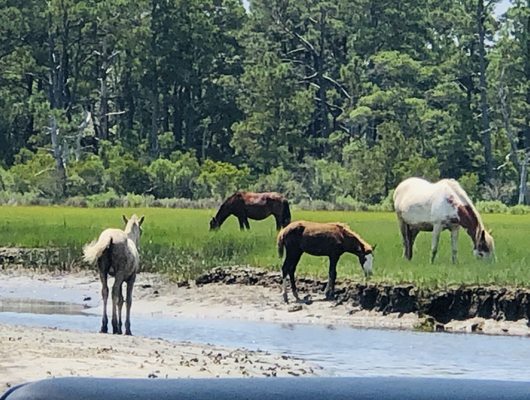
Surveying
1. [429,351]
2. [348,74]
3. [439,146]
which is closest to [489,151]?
[439,146]

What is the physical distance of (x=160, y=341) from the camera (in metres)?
13.9

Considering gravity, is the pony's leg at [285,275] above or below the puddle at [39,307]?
above

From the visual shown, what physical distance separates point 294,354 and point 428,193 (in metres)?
8.90

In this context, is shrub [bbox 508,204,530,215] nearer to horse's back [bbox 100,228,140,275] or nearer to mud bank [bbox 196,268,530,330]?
mud bank [bbox 196,268,530,330]

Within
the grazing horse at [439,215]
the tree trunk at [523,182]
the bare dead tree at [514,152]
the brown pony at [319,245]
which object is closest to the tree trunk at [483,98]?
the bare dead tree at [514,152]

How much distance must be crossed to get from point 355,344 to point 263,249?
9.14 metres

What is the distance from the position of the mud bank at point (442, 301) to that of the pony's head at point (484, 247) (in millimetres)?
2861

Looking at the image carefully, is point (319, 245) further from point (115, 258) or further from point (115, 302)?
point (115, 258)

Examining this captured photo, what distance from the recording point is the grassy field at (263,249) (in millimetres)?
19078

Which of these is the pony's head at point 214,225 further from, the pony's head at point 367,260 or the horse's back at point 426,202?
the pony's head at point 367,260

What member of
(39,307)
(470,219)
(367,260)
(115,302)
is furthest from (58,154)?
(115,302)

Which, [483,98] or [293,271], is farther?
[483,98]

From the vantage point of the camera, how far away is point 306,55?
73.1 m

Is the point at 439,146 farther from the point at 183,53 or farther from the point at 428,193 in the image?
the point at 428,193
